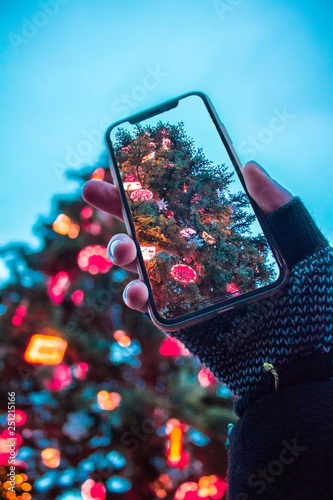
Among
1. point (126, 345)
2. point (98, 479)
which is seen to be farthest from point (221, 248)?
point (98, 479)

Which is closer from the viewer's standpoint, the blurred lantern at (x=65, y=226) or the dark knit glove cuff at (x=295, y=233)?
the dark knit glove cuff at (x=295, y=233)

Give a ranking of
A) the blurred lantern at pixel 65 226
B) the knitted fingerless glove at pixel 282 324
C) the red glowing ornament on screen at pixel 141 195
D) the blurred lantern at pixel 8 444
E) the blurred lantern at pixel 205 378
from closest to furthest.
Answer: the knitted fingerless glove at pixel 282 324, the red glowing ornament on screen at pixel 141 195, the blurred lantern at pixel 8 444, the blurred lantern at pixel 205 378, the blurred lantern at pixel 65 226

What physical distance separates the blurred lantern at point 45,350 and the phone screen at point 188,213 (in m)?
0.78

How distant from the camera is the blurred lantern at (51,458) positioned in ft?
3.45

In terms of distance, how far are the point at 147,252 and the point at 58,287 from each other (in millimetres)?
792

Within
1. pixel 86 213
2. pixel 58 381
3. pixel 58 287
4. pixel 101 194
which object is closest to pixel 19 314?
pixel 58 287

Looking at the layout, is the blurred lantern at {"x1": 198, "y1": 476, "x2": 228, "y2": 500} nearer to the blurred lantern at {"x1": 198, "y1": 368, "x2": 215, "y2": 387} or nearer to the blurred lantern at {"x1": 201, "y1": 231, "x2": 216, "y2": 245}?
the blurred lantern at {"x1": 198, "y1": 368, "x2": 215, "y2": 387}

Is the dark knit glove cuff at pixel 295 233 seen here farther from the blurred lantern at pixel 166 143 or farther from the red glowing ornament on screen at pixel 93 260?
the red glowing ornament on screen at pixel 93 260

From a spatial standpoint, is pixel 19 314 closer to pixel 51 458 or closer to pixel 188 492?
pixel 51 458

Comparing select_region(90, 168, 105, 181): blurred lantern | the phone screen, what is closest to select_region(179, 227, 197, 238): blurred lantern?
the phone screen

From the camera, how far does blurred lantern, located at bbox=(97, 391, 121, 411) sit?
1070 mm

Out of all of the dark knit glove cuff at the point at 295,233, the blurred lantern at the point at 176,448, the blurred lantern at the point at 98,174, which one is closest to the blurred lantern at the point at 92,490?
the blurred lantern at the point at 176,448

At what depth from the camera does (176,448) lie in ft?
3.55

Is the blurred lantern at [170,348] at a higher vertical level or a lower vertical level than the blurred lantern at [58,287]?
lower
